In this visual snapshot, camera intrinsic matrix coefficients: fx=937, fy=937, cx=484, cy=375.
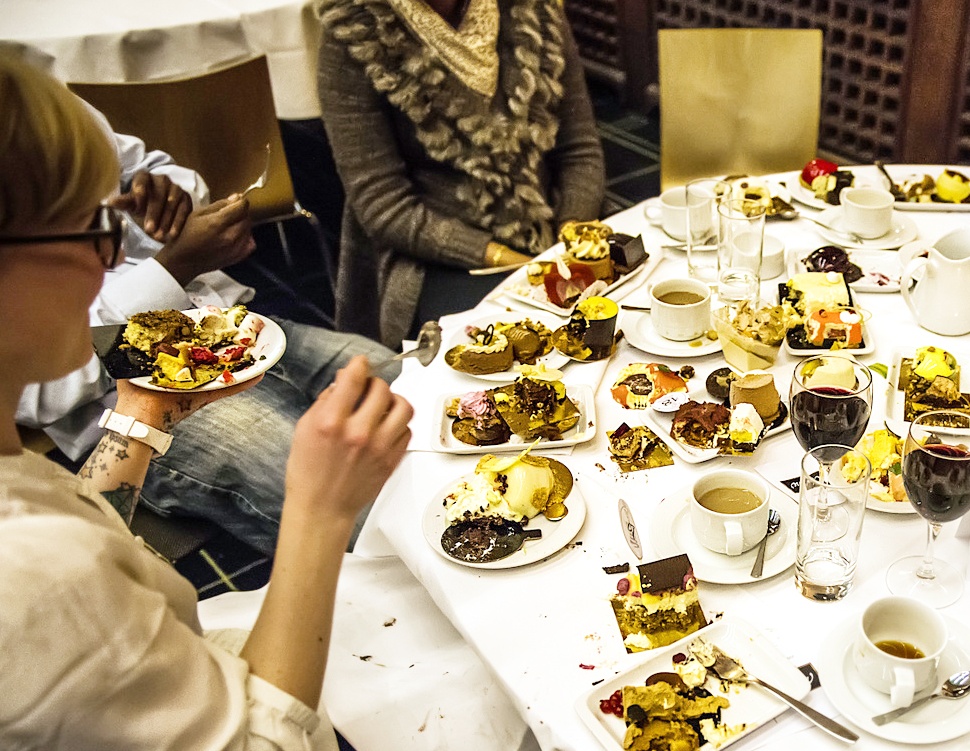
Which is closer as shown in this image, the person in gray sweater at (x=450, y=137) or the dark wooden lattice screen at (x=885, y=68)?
the person in gray sweater at (x=450, y=137)

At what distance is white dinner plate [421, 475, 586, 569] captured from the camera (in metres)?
1.10

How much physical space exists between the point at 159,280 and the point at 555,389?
78 cm

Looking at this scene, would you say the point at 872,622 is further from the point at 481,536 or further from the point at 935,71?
the point at 935,71

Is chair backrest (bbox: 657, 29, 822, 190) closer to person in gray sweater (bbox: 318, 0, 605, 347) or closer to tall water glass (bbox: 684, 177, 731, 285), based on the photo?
person in gray sweater (bbox: 318, 0, 605, 347)

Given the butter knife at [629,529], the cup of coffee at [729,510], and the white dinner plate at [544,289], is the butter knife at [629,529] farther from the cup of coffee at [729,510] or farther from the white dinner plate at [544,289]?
the white dinner plate at [544,289]

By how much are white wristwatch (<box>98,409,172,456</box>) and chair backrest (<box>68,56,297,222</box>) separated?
3.25ft

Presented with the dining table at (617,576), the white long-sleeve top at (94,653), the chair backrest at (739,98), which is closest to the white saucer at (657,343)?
the dining table at (617,576)

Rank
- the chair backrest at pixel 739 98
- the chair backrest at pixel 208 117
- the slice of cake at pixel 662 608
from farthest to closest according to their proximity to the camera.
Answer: the chair backrest at pixel 739 98
the chair backrest at pixel 208 117
the slice of cake at pixel 662 608

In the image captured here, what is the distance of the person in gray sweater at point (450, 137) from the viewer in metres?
2.03

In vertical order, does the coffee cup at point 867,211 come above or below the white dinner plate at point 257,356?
above

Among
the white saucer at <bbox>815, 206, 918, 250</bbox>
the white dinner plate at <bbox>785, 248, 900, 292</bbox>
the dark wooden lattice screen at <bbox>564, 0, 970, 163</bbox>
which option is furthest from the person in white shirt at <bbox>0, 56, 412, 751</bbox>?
the dark wooden lattice screen at <bbox>564, 0, 970, 163</bbox>

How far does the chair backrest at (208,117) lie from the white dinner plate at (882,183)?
1.29 meters

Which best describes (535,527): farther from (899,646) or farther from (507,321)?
(507,321)

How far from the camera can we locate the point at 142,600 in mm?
787
